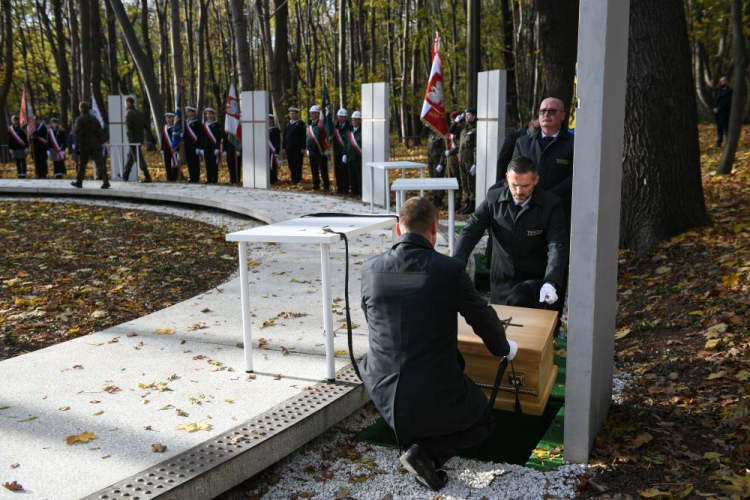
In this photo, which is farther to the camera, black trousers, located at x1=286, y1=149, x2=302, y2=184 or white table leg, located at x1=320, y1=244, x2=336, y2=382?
black trousers, located at x1=286, y1=149, x2=302, y2=184

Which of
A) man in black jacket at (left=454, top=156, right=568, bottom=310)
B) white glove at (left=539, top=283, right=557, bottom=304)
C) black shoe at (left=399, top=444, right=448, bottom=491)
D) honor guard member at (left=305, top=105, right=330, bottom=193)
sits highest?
honor guard member at (left=305, top=105, right=330, bottom=193)

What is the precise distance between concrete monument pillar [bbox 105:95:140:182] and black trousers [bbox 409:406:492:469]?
19325mm

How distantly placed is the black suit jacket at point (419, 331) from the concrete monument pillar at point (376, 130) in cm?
1091

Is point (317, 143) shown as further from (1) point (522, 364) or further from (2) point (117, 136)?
(1) point (522, 364)

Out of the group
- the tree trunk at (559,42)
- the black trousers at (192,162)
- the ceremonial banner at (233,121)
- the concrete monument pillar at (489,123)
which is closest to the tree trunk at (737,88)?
the tree trunk at (559,42)

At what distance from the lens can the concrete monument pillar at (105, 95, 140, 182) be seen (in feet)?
70.5

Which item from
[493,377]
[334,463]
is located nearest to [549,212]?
[493,377]

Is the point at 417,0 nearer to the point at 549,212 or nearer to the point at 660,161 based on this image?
the point at 660,161

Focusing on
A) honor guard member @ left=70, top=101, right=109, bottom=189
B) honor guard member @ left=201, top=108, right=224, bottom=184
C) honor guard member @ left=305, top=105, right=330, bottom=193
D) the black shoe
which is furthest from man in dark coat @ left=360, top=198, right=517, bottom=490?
honor guard member @ left=201, top=108, right=224, bottom=184

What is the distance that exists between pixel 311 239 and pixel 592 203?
181 cm

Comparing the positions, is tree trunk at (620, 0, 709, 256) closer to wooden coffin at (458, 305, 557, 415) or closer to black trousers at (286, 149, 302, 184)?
wooden coffin at (458, 305, 557, 415)

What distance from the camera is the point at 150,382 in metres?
5.07

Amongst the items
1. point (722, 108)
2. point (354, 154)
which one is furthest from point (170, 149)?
point (722, 108)

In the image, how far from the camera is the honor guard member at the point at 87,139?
1767cm
